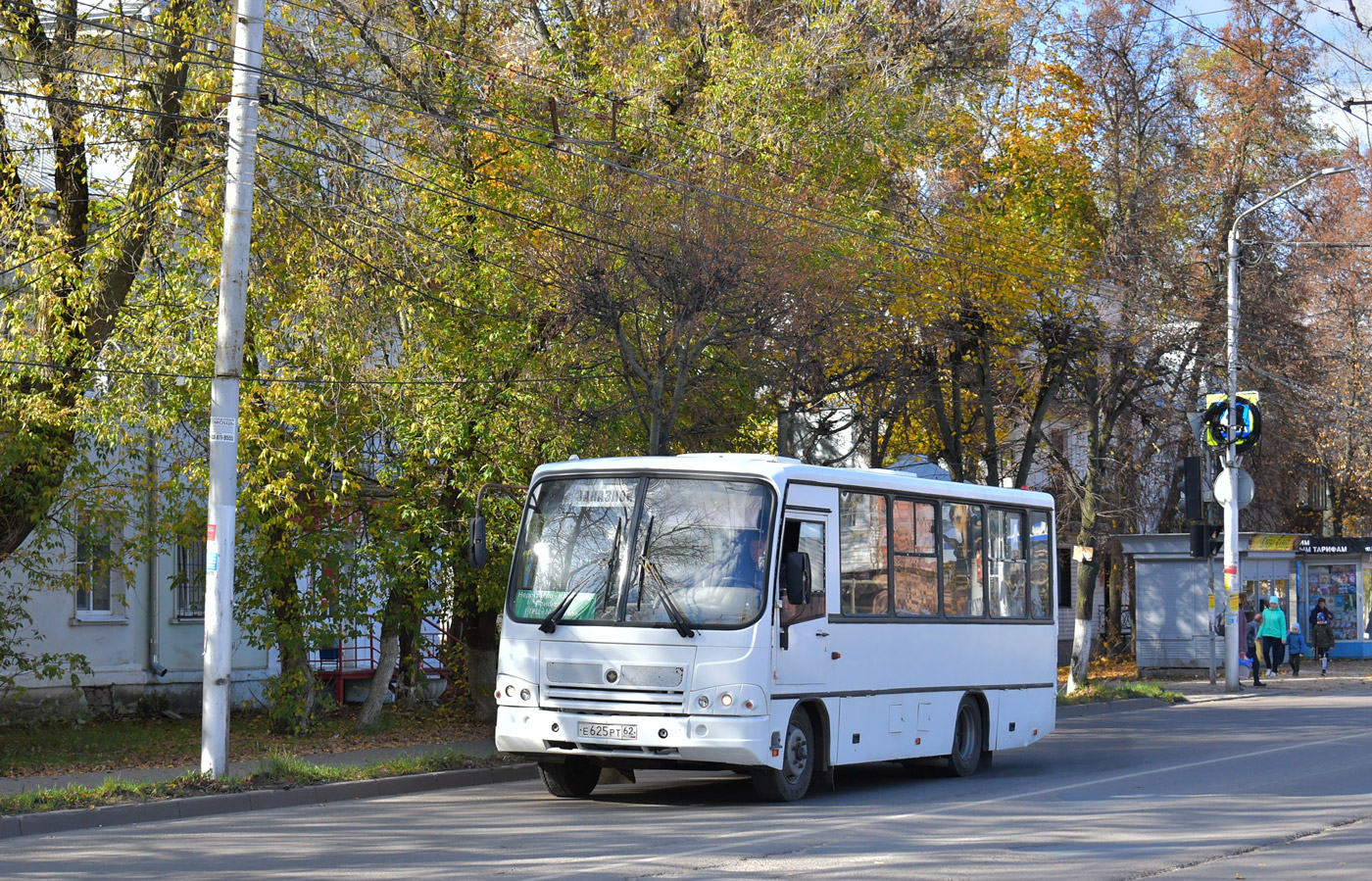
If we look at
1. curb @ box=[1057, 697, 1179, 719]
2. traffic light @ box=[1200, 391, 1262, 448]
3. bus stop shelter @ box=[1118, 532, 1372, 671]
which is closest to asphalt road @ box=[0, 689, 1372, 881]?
curb @ box=[1057, 697, 1179, 719]

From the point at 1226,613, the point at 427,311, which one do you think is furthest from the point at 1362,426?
the point at 427,311

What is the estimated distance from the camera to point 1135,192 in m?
31.4

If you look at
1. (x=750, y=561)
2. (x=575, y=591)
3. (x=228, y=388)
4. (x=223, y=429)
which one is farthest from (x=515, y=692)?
(x=228, y=388)

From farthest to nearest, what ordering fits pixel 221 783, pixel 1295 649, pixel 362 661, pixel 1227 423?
pixel 1295 649 → pixel 1227 423 → pixel 362 661 → pixel 221 783

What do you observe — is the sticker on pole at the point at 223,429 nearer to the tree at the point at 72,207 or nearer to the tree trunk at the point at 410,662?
the tree at the point at 72,207

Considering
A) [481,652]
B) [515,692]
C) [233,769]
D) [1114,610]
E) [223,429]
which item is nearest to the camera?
[515,692]

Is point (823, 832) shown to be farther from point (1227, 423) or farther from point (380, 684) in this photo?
point (1227, 423)

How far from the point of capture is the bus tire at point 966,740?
16.1 metres

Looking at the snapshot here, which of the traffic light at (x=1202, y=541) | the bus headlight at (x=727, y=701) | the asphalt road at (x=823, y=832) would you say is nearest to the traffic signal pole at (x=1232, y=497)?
the traffic light at (x=1202, y=541)

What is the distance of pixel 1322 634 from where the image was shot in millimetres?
36094

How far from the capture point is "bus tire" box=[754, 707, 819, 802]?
13.0 meters

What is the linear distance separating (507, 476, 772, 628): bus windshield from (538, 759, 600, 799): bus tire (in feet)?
4.91

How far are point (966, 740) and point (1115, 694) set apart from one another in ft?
41.2

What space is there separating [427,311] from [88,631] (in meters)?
8.12
